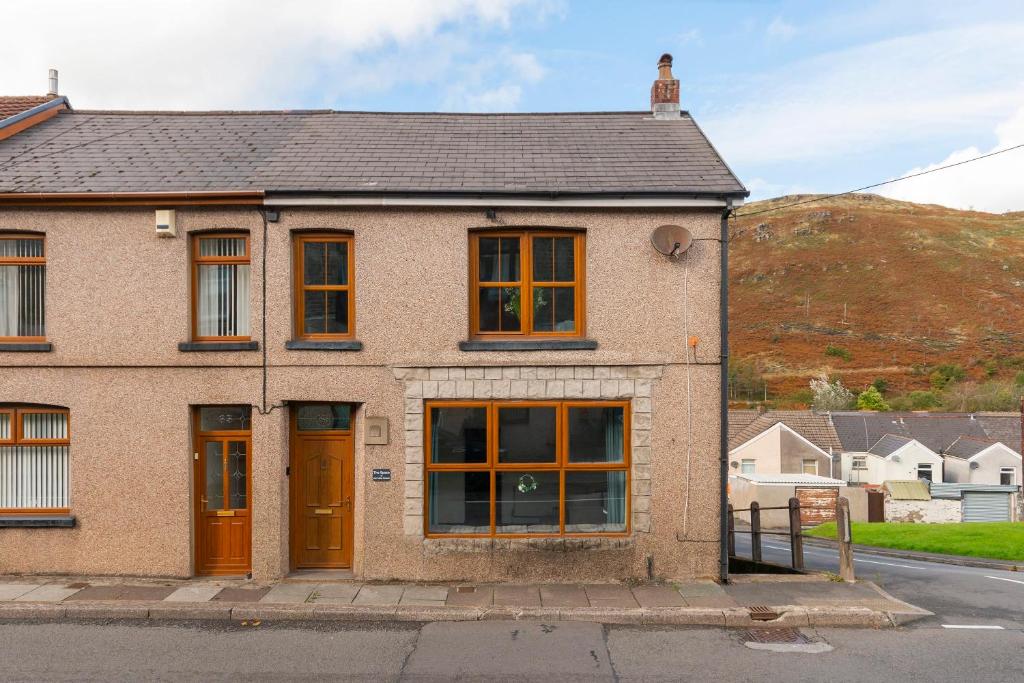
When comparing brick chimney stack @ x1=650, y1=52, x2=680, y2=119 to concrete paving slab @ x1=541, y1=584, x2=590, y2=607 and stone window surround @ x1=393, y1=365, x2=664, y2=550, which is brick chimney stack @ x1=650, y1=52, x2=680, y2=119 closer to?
stone window surround @ x1=393, y1=365, x2=664, y2=550

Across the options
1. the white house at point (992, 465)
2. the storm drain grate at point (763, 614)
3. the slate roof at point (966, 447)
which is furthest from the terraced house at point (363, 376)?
the slate roof at point (966, 447)

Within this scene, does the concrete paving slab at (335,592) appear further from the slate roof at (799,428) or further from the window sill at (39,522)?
the slate roof at (799,428)

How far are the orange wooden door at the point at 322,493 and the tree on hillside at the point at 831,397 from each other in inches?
2654

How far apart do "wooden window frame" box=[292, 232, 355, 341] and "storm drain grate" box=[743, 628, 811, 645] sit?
21.6ft

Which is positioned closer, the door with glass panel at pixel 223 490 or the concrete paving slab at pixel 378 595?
the concrete paving slab at pixel 378 595

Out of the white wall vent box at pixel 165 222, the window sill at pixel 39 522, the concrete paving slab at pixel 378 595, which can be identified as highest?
the white wall vent box at pixel 165 222

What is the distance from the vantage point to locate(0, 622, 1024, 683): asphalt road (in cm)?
696

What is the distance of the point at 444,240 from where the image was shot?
9875 mm

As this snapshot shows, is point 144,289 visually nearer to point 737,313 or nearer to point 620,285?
point 620,285

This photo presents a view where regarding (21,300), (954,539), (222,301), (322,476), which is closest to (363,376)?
(322,476)

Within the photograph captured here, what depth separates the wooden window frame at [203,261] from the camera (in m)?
10.0

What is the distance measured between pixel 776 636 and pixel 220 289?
350 inches

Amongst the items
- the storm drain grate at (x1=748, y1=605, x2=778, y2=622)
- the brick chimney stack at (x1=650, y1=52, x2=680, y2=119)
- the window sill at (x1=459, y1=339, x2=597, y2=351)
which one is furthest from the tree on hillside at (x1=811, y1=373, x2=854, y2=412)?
the window sill at (x1=459, y1=339, x2=597, y2=351)

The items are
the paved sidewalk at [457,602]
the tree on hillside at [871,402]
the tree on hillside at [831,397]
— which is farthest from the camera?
the tree on hillside at [831,397]
